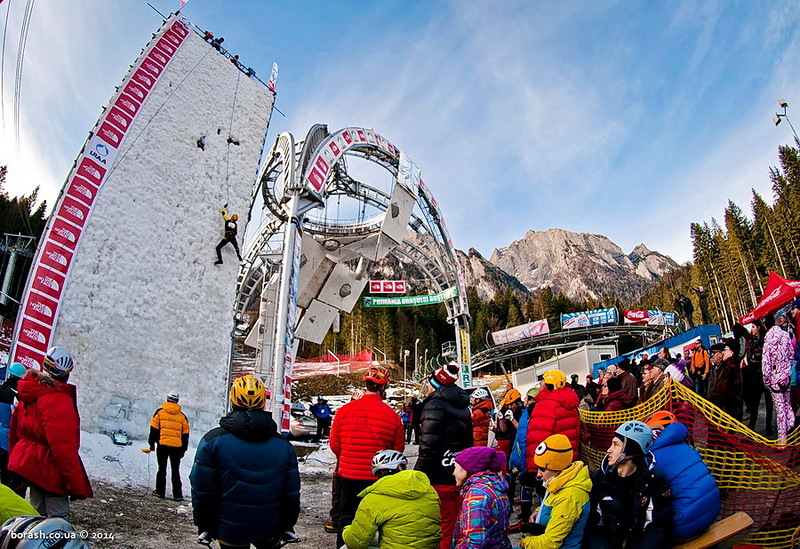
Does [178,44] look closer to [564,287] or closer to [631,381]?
[631,381]

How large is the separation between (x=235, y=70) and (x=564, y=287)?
172 m

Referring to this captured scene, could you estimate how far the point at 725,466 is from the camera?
3598mm

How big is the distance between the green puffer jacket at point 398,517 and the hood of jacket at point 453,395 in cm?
138

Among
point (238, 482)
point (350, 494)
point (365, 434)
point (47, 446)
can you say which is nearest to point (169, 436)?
point (47, 446)

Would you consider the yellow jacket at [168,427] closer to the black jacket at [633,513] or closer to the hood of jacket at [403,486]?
the hood of jacket at [403,486]

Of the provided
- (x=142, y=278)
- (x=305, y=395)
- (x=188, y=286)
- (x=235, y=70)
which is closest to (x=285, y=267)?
(x=188, y=286)

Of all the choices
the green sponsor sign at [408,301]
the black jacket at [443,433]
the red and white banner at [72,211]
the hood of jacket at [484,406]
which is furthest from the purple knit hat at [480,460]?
the green sponsor sign at [408,301]

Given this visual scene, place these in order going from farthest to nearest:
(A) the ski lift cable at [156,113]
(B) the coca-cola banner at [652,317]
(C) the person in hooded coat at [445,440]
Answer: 1. (B) the coca-cola banner at [652,317]
2. (A) the ski lift cable at [156,113]
3. (C) the person in hooded coat at [445,440]

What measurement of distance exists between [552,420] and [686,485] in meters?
1.51

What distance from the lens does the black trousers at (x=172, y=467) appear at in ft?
20.5

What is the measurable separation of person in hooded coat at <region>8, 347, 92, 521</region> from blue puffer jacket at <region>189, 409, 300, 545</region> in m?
1.26

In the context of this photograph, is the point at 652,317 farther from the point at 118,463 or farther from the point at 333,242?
the point at 118,463

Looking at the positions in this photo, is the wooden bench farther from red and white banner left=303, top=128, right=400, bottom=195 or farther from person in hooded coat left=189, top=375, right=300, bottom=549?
red and white banner left=303, top=128, right=400, bottom=195

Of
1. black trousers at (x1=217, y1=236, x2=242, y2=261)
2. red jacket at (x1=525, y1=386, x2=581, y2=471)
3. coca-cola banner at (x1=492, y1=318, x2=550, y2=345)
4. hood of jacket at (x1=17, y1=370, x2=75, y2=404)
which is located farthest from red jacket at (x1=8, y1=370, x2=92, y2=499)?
coca-cola banner at (x1=492, y1=318, x2=550, y2=345)
